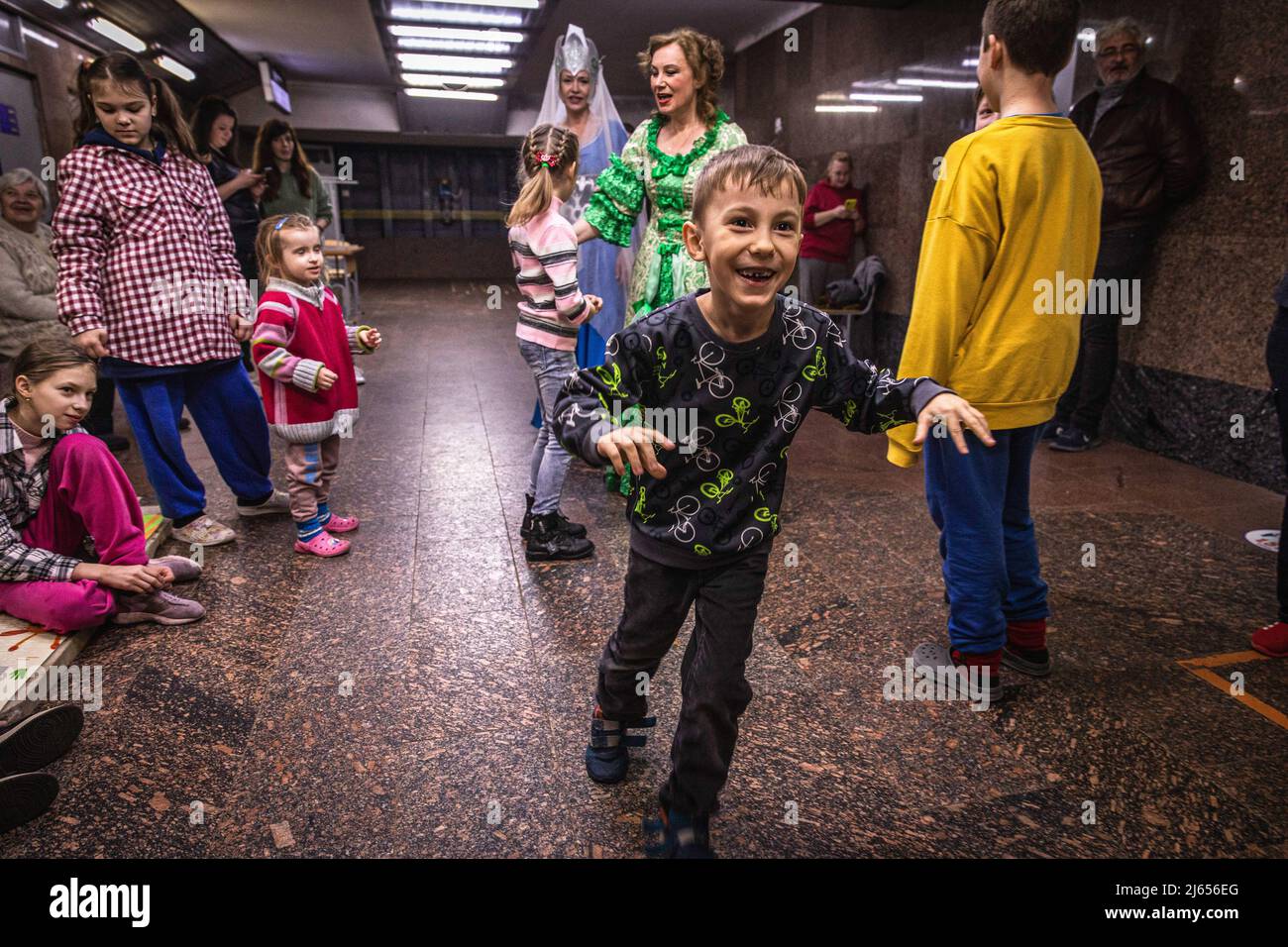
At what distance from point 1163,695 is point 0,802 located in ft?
9.82

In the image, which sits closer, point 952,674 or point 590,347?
point 952,674

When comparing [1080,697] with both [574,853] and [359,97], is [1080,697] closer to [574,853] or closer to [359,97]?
[574,853]

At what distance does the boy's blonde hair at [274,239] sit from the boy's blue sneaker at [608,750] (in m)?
2.14

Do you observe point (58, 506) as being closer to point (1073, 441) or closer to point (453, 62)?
point (1073, 441)

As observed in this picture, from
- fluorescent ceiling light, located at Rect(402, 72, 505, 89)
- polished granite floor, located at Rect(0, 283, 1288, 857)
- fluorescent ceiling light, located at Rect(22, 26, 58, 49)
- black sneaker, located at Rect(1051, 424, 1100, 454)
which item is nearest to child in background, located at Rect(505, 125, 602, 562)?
polished granite floor, located at Rect(0, 283, 1288, 857)

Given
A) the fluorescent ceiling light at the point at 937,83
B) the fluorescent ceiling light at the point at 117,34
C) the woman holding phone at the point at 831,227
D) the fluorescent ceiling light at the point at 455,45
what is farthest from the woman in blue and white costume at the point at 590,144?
the fluorescent ceiling light at the point at 455,45

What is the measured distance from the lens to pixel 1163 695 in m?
2.43

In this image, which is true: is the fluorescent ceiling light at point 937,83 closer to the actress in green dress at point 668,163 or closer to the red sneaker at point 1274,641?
the actress in green dress at point 668,163

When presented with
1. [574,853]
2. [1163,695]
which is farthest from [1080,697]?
[574,853]

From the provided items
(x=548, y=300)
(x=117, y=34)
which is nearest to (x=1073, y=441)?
(x=548, y=300)

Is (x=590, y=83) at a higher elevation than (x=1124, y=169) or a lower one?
higher

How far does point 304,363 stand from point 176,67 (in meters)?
11.8

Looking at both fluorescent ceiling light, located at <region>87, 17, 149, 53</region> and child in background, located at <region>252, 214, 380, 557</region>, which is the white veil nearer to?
child in background, located at <region>252, 214, 380, 557</region>

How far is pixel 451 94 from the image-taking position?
1666 cm
